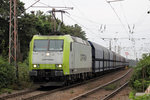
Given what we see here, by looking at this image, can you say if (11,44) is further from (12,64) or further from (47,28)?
(47,28)

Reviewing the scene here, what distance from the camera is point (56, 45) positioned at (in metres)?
15.2

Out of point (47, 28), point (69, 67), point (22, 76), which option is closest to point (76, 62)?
point (69, 67)

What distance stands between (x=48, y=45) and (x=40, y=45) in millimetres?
481

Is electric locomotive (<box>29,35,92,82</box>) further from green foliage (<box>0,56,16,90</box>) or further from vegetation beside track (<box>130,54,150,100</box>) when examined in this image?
vegetation beside track (<box>130,54,150,100</box>)

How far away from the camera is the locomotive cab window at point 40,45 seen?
597 inches

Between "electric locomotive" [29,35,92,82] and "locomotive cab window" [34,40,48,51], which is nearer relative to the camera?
"electric locomotive" [29,35,92,82]

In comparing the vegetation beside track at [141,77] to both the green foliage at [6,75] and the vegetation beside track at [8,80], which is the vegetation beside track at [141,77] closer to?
the vegetation beside track at [8,80]

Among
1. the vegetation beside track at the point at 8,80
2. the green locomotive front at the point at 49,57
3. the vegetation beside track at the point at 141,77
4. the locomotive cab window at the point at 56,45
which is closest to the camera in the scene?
the vegetation beside track at the point at 141,77

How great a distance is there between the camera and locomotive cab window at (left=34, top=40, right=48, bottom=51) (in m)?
15.2

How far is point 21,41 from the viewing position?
37.1 metres

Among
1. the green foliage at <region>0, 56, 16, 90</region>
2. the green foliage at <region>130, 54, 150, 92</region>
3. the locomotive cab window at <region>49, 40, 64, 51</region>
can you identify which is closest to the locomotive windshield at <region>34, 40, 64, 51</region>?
the locomotive cab window at <region>49, 40, 64, 51</region>

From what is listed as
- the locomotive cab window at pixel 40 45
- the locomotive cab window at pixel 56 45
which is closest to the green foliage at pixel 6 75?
the locomotive cab window at pixel 40 45

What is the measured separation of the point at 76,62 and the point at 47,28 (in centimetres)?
2927

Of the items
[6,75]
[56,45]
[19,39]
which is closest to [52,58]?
[56,45]
